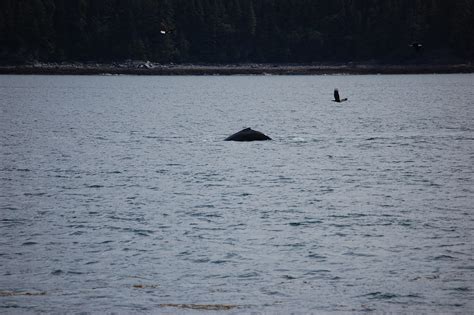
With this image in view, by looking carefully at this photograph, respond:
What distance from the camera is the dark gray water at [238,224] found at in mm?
18578

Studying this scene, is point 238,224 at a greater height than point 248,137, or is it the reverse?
point 238,224

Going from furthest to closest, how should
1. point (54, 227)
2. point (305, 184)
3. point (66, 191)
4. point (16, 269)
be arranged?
1. point (305, 184)
2. point (66, 191)
3. point (54, 227)
4. point (16, 269)

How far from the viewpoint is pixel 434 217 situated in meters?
27.1

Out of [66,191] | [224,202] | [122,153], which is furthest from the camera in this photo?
[122,153]

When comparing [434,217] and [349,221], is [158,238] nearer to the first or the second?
[349,221]

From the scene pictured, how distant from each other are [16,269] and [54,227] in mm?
5144

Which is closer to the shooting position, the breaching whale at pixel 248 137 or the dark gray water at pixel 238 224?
the dark gray water at pixel 238 224

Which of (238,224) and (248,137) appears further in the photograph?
(248,137)

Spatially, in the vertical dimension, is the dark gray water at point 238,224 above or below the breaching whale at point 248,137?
above

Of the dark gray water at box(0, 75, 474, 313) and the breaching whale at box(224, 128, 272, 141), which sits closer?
the dark gray water at box(0, 75, 474, 313)

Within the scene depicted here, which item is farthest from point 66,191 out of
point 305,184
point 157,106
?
point 157,106

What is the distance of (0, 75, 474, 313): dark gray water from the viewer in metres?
18.6

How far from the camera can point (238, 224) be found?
26000 mm

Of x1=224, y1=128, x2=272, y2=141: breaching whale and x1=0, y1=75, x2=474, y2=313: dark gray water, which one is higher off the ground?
x1=0, y1=75, x2=474, y2=313: dark gray water
